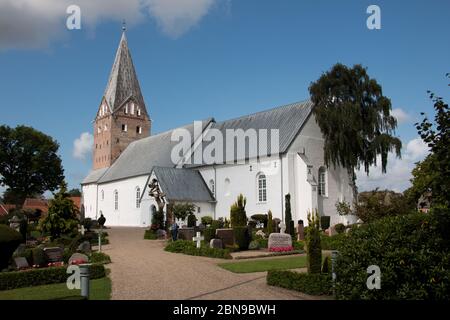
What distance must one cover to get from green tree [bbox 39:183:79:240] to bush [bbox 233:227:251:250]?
8.68 m

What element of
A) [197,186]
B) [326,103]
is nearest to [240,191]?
[197,186]

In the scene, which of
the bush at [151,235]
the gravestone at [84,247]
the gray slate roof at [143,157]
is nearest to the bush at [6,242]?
the gravestone at [84,247]

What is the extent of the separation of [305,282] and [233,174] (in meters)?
27.4

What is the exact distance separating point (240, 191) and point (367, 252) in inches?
1120

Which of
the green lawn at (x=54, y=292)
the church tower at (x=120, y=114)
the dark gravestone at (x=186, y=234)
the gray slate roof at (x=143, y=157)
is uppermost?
the church tower at (x=120, y=114)

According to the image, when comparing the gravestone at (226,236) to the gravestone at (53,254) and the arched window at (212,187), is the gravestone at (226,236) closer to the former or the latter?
the gravestone at (53,254)

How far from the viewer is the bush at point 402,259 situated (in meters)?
8.32

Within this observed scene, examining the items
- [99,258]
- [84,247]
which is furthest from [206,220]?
[99,258]

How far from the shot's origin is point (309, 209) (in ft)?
107

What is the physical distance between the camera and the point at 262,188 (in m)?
36.0

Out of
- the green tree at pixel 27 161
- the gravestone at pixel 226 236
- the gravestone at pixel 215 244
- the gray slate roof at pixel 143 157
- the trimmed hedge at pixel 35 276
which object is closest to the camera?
the trimmed hedge at pixel 35 276

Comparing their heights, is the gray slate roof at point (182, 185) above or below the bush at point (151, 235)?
above

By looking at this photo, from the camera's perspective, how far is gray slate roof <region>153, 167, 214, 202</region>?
36750mm
